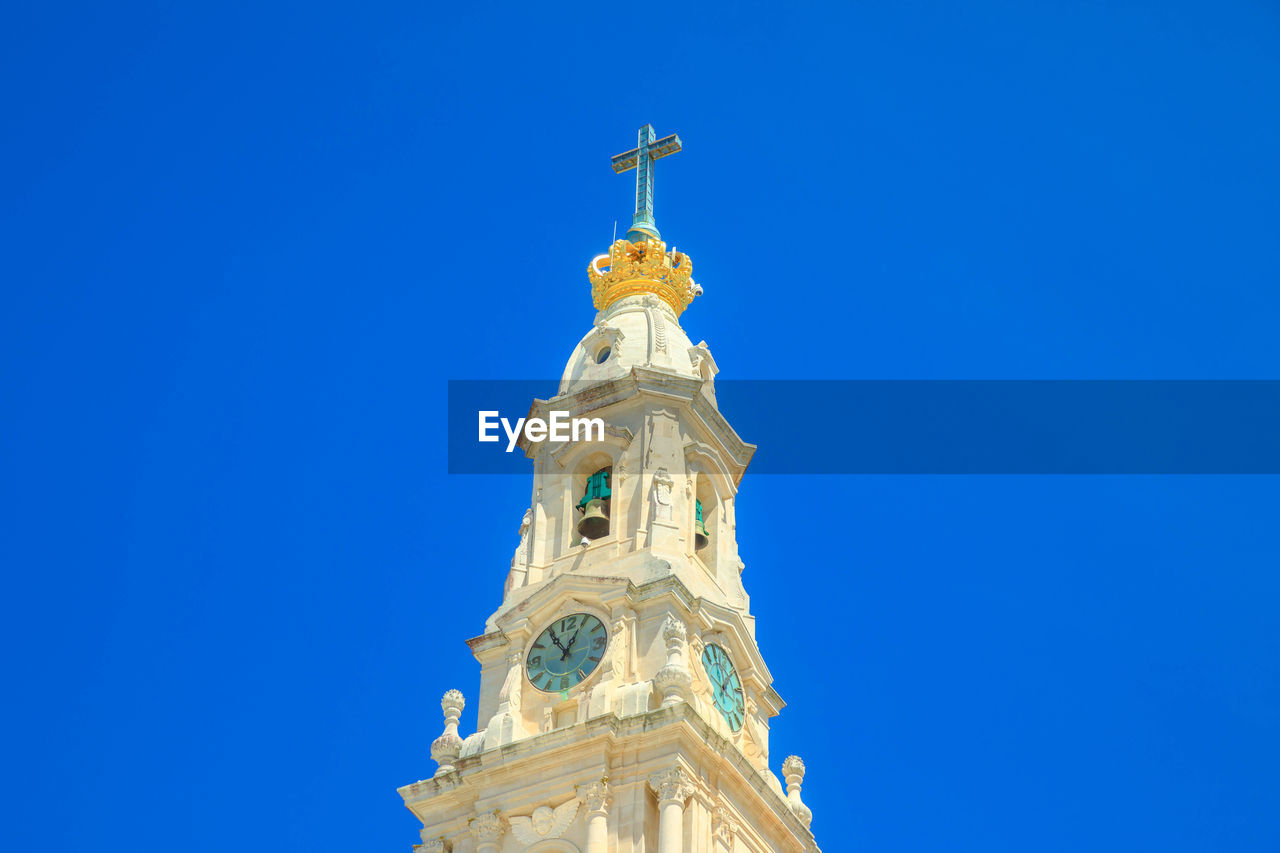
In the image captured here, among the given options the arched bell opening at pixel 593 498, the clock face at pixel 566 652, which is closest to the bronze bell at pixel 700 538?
the arched bell opening at pixel 593 498

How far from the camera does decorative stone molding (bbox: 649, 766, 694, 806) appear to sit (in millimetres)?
50281

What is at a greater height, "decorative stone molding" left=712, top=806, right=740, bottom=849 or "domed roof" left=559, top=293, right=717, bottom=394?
"domed roof" left=559, top=293, right=717, bottom=394

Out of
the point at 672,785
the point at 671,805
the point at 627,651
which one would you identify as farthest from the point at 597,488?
the point at 671,805

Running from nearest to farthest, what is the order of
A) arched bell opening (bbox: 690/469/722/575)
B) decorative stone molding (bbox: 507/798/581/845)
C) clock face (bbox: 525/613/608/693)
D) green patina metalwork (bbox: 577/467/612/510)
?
decorative stone molding (bbox: 507/798/581/845) → clock face (bbox: 525/613/608/693) → green patina metalwork (bbox: 577/467/612/510) → arched bell opening (bbox: 690/469/722/575)

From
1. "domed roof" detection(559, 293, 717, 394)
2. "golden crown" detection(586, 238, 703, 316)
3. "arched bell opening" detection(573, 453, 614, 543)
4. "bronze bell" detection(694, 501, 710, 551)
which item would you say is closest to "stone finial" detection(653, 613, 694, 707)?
"arched bell opening" detection(573, 453, 614, 543)

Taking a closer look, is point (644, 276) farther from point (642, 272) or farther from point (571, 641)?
point (571, 641)

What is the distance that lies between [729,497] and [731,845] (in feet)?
48.3

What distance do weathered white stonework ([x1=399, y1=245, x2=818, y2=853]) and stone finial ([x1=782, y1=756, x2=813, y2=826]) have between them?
56 mm

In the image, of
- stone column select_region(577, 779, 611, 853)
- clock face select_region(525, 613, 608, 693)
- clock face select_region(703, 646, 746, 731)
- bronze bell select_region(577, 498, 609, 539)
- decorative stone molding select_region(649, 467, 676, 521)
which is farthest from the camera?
bronze bell select_region(577, 498, 609, 539)

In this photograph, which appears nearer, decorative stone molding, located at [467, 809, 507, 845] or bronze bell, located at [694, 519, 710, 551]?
decorative stone molding, located at [467, 809, 507, 845]

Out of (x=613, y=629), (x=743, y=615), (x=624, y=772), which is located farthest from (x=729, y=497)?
(x=624, y=772)

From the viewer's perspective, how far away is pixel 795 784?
57000 millimetres

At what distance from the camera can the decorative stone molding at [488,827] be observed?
2034 inches

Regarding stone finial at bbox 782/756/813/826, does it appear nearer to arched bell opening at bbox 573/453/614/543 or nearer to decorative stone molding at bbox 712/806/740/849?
decorative stone molding at bbox 712/806/740/849
